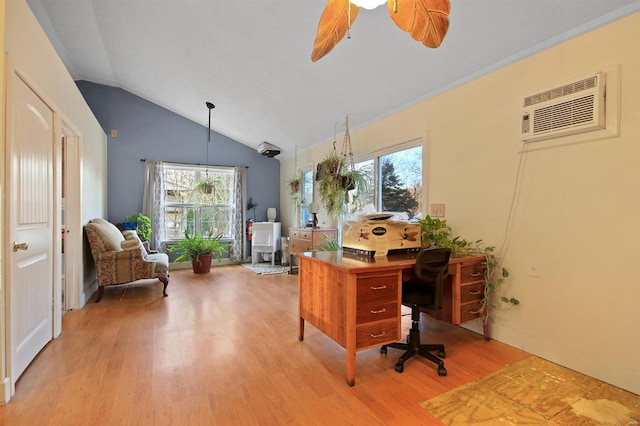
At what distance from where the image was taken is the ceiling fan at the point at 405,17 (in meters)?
1.28

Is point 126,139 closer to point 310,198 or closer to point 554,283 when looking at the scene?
point 310,198

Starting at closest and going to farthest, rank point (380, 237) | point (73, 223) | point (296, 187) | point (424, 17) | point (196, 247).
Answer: point (424, 17) → point (380, 237) → point (73, 223) → point (196, 247) → point (296, 187)

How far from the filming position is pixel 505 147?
2.54 metres

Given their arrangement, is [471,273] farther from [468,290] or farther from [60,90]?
[60,90]

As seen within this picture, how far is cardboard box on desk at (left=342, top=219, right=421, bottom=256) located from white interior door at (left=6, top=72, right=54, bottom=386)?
2.26 m

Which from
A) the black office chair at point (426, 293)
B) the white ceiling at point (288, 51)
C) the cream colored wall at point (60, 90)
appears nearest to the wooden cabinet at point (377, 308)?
the black office chair at point (426, 293)

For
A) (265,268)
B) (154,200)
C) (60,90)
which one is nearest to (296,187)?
(265,268)

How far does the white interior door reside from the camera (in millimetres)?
1856

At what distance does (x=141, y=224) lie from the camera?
18.0 feet

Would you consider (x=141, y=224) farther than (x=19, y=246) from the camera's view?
Yes

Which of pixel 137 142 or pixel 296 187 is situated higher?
pixel 137 142

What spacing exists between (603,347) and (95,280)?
18.3 feet

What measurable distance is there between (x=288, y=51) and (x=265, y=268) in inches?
155

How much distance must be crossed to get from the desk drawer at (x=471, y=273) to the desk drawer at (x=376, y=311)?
765 mm
